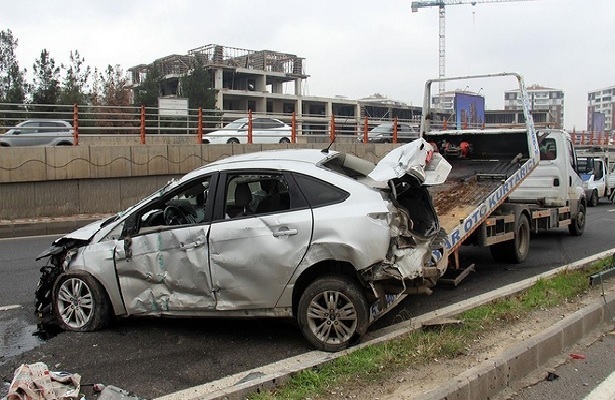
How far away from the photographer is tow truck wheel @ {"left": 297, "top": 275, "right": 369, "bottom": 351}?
4.60 metres

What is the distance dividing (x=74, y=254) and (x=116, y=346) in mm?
1015

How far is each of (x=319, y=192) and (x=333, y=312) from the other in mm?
1040

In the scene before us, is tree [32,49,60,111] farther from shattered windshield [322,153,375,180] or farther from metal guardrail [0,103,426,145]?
shattered windshield [322,153,375,180]

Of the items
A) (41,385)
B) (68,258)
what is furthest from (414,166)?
(41,385)

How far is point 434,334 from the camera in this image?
4762mm

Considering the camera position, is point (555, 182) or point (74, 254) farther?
point (555, 182)

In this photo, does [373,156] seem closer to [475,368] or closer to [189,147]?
[189,147]

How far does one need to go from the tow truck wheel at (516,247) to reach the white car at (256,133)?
12.8m

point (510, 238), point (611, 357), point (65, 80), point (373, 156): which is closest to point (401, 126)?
point (373, 156)

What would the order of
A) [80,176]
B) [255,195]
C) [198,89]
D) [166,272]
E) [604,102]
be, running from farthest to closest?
[604,102] → [198,89] → [80,176] → [255,195] → [166,272]

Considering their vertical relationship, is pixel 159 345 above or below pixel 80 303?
below

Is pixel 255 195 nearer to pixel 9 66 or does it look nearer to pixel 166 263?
pixel 166 263

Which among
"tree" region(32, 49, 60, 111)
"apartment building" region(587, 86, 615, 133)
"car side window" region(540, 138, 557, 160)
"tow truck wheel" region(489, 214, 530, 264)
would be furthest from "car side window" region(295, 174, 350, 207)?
"apartment building" region(587, 86, 615, 133)

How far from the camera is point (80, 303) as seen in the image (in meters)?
5.24
